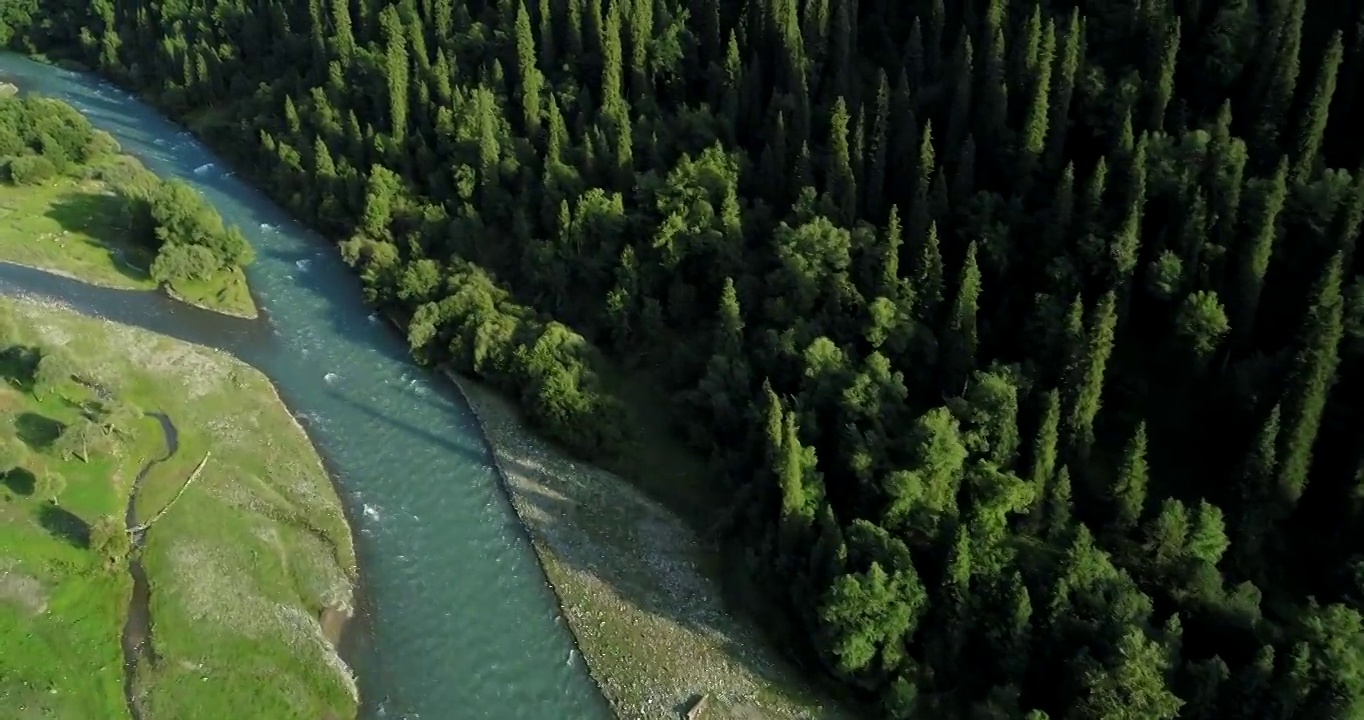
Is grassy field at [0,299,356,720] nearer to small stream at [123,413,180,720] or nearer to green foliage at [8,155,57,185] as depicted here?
small stream at [123,413,180,720]

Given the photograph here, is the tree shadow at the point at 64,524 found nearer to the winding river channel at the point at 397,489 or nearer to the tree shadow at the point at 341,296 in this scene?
the winding river channel at the point at 397,489

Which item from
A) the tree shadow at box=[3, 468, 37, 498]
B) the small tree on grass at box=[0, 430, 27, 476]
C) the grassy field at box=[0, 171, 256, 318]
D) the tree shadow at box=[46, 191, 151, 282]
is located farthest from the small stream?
the tree shadow at box=[46, 191, 151, 282]

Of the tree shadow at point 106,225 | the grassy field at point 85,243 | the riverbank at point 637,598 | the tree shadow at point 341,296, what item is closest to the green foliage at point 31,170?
the grassy field at point 85,243

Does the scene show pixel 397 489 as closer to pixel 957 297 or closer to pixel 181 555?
pixel 181 555

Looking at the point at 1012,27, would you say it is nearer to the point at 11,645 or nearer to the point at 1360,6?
the point at 1360,6

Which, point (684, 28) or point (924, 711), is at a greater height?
point (684, 28)

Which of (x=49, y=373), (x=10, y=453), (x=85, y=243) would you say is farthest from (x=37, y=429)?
(x=85, y=243)

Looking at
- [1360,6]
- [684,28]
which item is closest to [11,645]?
[684,28]
